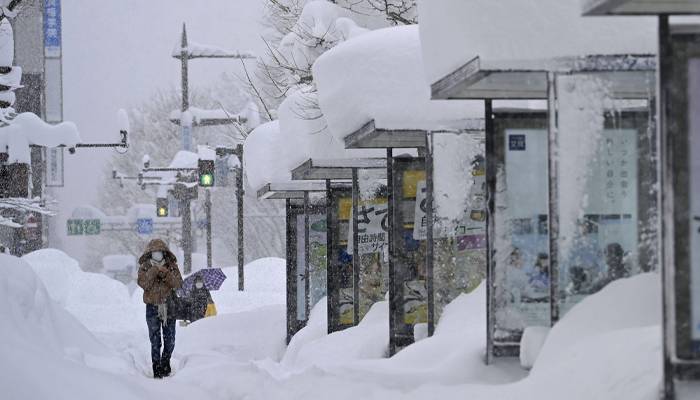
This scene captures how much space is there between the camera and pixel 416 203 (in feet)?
43.9

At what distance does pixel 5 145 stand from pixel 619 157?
20784mm

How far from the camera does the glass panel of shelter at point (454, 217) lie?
1240cm

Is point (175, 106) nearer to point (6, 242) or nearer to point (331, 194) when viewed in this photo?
point (6, 242)

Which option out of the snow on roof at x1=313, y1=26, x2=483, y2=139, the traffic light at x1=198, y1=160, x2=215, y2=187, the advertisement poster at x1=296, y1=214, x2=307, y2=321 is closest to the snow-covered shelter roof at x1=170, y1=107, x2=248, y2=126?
the traffic light at x1=198, y1=160, x2=215, y2=187

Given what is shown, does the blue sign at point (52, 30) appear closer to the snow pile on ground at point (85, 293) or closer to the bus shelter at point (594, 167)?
Answer: the snow pile on ground at point (85, 293)

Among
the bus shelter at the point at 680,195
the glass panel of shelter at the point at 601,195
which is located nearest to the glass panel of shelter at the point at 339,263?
the glass panel of shelter at the point at 601,195

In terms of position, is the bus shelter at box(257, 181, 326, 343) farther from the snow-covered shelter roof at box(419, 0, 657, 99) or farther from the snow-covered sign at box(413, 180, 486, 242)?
the snow-covered shelter roof at box(419, 0, 657, 99)

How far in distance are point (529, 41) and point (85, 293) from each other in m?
34.2

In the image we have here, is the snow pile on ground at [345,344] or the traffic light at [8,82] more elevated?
the traffic light at [8,82]

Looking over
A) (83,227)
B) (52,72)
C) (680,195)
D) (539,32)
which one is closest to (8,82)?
(539,32)

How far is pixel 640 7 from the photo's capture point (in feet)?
20.8

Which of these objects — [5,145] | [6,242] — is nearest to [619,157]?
[5,145]

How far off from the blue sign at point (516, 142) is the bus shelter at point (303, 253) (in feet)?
31.4

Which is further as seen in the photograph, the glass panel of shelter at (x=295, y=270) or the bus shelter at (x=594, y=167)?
the glass panel of shelter at (x=295, y=270)
